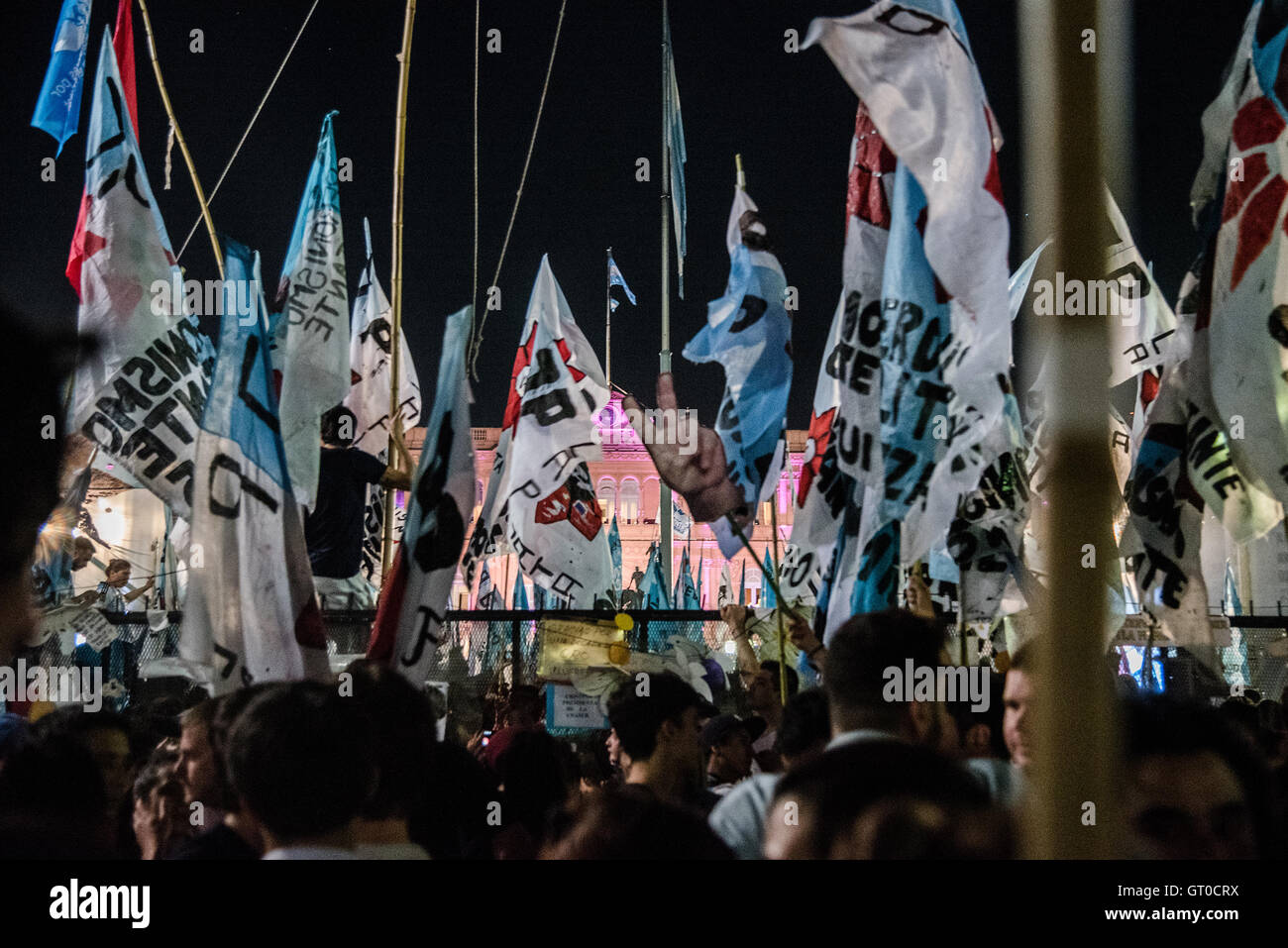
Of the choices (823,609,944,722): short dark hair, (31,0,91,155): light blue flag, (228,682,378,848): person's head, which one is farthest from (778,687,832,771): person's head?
(31,0,91,155): light blue flag

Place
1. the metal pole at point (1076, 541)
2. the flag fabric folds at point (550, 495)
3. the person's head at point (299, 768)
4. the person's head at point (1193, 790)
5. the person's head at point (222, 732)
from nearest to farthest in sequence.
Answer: the metal pole at point (1076, 541), the person's head at point (1193, 790), the person's head at point (299, 768), the person's head at point (222, 732), the flag fabric folds at point (550, 495)

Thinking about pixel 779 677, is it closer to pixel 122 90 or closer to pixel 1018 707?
pixel 1018 707

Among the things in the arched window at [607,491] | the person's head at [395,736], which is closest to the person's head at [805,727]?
the person's head at [395,736]

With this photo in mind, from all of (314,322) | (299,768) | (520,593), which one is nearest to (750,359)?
(314,322)

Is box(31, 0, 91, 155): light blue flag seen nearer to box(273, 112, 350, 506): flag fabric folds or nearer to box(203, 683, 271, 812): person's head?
box(273, 112, 350, 506): flag fabric folds

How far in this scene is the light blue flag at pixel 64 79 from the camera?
27.9 ft

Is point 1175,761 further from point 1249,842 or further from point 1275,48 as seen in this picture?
point 1275,48

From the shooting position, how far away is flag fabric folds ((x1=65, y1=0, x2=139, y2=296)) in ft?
24.2

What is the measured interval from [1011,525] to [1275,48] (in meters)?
2.99

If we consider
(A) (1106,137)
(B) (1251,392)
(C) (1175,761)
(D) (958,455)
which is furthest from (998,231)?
(A) (1106,137)

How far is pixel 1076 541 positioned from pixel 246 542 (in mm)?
4269

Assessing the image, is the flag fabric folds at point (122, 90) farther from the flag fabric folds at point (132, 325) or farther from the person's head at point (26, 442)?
the person's head at point (26, 442)

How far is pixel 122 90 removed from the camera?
7.80 meters

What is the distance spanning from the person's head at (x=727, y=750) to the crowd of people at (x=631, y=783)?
0.16m
